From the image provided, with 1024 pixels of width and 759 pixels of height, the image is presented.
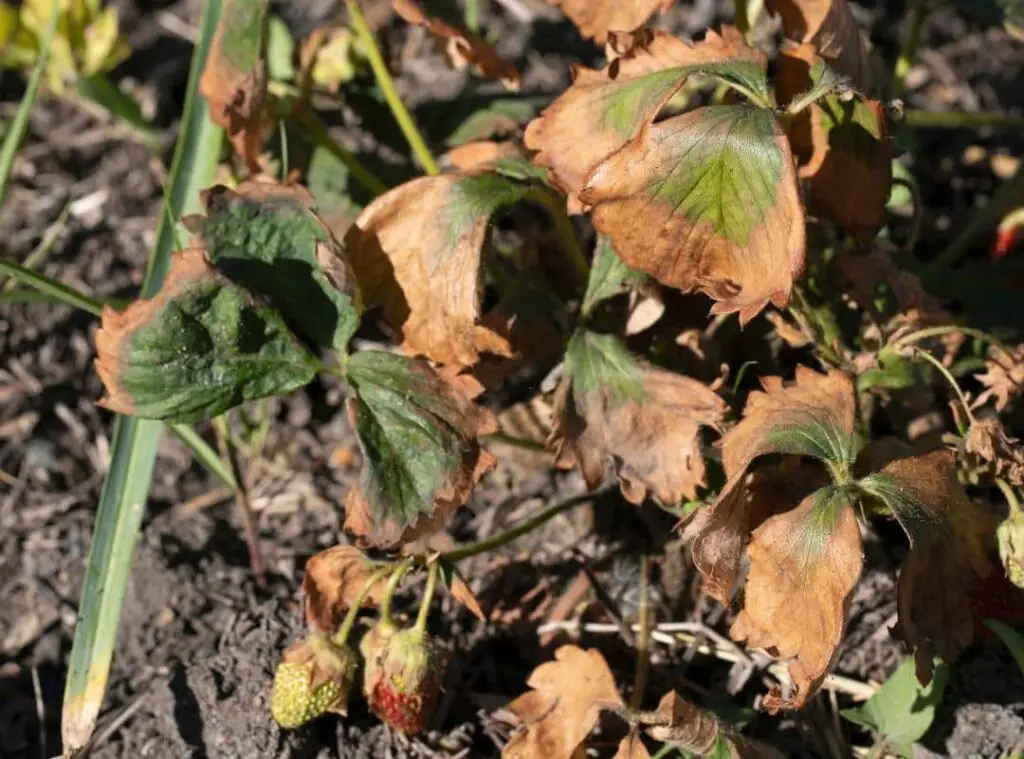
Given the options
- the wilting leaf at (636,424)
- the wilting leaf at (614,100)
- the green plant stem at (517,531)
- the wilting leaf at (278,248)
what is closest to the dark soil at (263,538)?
the green plant stem at (517,531)

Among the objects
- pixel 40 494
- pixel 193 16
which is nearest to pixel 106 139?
pixel 193 16

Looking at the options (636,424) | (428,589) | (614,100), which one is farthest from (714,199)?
(428,589)

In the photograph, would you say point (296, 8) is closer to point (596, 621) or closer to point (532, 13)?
point (532, 13)

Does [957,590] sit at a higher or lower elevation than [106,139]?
lower

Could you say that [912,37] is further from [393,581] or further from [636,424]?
[393,581]

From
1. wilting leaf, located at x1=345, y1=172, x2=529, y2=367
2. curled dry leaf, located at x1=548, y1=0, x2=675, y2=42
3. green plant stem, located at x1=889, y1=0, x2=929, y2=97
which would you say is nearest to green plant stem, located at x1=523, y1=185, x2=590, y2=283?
wilting leaf, located at x1=345, y1=172, x2=529, y2=367

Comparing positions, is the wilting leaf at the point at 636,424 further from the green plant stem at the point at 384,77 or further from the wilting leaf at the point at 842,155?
the green plant stem at the point at 384,77

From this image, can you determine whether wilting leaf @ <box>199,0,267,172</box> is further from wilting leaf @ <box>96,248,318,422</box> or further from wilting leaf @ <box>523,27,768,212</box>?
wilting leaf @ <box>523,27,768,212</box>
